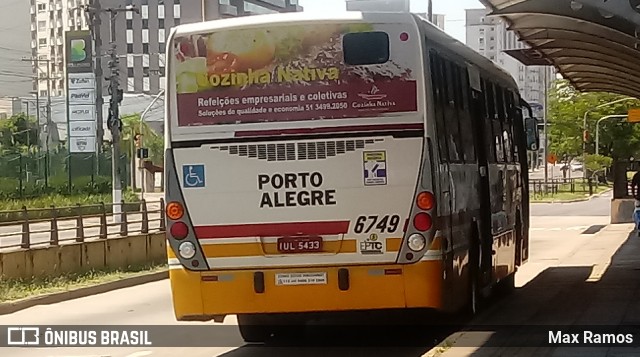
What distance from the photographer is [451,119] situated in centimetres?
1200

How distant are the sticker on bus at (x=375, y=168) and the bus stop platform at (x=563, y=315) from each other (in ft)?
5.39

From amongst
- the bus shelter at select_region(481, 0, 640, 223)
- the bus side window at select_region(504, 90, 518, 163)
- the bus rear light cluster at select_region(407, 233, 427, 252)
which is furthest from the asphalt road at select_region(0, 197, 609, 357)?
the bus shelter at select_region(481, 0, 640, 223)

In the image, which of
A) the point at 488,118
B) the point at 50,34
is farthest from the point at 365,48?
the point at 50,34

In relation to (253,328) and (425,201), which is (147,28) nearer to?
(253,328)

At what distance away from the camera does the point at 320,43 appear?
10.7m

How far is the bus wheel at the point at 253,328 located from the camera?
12211 millimetres

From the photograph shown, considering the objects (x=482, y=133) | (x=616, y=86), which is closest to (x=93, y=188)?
(x=616, y=86)

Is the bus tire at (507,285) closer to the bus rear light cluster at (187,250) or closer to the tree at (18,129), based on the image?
the bus rear light cluster at (187,250)

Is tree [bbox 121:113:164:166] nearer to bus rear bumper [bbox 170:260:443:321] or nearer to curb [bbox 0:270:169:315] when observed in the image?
curb [bbox 0:270:169:315]

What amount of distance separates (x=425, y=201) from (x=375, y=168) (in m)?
0.55

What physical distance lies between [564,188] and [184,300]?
74948 mm

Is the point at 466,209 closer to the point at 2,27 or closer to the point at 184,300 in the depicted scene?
the point at 184,300

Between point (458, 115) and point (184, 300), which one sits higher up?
point (458, 115)

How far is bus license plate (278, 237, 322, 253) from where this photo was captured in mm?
10500
